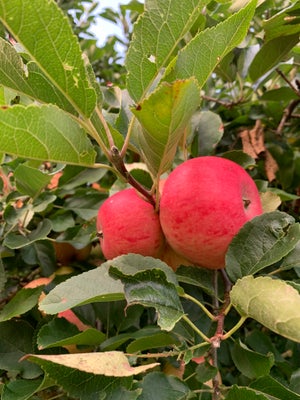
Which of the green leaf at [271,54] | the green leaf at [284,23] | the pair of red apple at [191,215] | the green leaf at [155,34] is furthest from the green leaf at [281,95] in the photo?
the green leaf at [155,34]

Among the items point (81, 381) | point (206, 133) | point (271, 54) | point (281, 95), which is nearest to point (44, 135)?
point (81, 381)

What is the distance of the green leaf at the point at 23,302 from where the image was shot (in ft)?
2.70

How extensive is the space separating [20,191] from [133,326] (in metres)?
0.35

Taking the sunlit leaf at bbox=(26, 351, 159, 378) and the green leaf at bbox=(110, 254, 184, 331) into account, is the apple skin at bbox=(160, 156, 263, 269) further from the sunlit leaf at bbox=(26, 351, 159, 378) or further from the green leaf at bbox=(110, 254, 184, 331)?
the sunlit leaf at bbox=(26, 351, 159, 378)

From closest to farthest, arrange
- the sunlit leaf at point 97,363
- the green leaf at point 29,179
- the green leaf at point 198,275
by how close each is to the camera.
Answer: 1. the sunlit leaf at point 97,363
2. the green leaf at point 198,275
3. the green leaf at point 29,179

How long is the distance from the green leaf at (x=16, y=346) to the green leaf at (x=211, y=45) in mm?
524

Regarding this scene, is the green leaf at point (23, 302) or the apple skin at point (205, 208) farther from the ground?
the apple skin at point (205, 208)

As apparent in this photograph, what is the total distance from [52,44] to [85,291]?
305 mm

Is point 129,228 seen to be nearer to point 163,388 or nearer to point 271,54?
point 163,388

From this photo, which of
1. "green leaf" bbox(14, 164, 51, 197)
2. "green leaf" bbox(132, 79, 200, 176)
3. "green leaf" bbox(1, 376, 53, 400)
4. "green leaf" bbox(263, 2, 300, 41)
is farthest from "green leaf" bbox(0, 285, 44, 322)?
"green leaf" bbox(263, 2, 300, 41)

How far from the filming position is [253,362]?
2.51 ft

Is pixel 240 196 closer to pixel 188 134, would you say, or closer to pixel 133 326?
pixel 188 134

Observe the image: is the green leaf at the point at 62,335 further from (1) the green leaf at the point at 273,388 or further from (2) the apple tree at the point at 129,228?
(1) the green leaf at the point at 273,388

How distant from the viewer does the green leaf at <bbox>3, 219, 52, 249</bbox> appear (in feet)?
3.03
